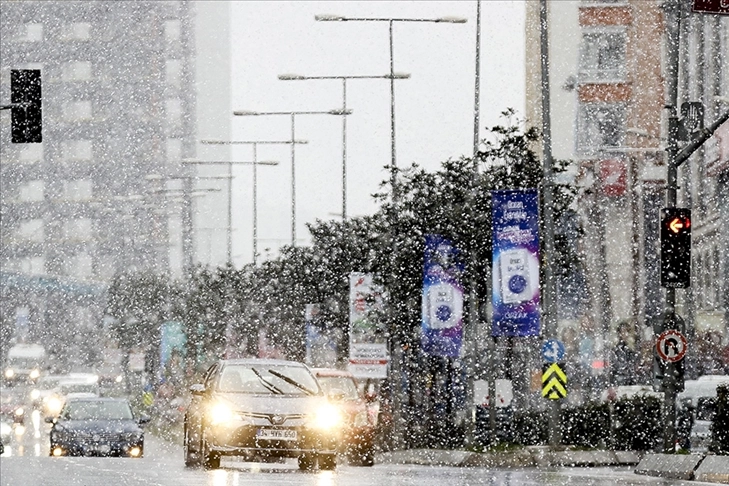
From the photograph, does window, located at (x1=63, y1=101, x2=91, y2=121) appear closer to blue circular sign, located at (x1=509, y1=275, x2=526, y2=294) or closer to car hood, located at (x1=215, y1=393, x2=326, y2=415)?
blue circular sign, located at (x1=509, y1=275, x2=526, y2=294)

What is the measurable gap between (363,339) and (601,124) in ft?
108

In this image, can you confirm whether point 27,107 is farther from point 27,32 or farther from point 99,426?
point 27,32

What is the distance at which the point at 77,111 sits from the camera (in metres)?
156

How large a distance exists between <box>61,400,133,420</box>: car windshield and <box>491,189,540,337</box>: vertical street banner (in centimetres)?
716

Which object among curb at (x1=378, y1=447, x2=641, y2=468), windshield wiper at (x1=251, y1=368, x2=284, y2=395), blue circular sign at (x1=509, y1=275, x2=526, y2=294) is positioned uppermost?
blue circular sign at (x1=509, y1=275, x2=526, y2=294)

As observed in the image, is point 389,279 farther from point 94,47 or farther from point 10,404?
point 94,47

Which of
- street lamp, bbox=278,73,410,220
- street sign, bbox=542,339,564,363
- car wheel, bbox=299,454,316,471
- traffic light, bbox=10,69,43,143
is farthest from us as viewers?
street lamp, bbox=278,73,410,220

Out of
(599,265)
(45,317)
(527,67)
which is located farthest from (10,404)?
(45,317)

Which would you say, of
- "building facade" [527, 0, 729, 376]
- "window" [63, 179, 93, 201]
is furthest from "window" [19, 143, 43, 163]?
"building facade" [527, 0, 729, 376]

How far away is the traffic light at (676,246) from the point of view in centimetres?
2764

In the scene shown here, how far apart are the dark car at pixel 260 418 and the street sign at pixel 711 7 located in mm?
8296

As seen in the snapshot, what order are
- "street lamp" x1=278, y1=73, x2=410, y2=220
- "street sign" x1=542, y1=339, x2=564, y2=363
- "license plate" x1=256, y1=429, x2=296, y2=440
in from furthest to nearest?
"street lamp" x1=278, y1=73, x2=410, y2=220 → "street sign" x1=542, y1=339, x2=564, y2=363 → "license plate" x1=256, y1=429, x2=296, y2=440

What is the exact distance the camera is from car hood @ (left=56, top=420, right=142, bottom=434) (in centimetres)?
3198

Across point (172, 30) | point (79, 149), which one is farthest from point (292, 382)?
point (79, 149)
